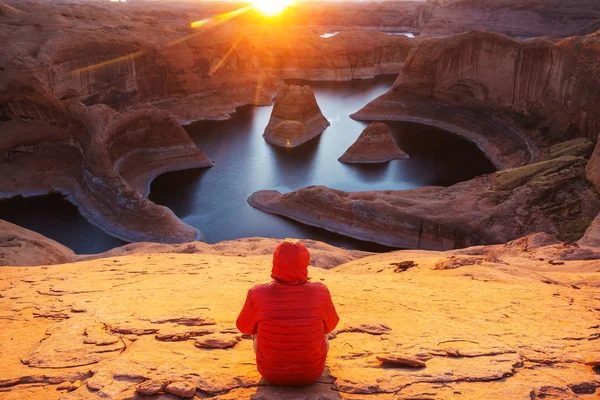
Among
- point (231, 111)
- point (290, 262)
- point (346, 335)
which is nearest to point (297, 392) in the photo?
point (290, 262)

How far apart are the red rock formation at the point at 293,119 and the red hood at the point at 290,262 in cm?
3659

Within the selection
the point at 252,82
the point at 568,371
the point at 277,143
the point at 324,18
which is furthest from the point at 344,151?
the point at 324,18

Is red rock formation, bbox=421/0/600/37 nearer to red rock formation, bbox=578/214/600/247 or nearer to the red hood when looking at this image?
red rock formation, bbox=578/214/600/247

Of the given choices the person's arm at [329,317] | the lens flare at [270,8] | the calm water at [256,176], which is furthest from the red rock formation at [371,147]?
the lens flare at [270,8]

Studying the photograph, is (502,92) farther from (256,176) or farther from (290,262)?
(290,262)

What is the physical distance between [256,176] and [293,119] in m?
9.83

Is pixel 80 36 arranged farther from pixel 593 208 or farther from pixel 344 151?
pixel 593 208

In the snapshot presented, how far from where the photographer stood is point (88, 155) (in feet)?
91.7

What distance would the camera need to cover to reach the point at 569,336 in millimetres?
6117

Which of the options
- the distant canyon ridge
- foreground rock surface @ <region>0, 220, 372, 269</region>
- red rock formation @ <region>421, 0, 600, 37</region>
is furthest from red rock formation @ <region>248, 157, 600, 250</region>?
red rock formation @ <region>421, 0, 600, 37</region>

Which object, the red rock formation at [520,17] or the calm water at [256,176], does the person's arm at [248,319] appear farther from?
the red rock formation at [520,17]

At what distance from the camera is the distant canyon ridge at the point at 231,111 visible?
24.2 metres

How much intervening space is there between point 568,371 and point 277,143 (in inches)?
1455

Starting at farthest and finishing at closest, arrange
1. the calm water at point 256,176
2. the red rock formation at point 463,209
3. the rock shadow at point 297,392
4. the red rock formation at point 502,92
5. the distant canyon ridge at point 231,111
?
the red rock formation at point 502,92, the calm water at point 256,176, the distant canyon ridge at point 231,111, the red rock formation at point 463,209, the rock shadow at point 297,392
